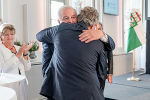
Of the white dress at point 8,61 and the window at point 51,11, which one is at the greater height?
the window at point 51,11

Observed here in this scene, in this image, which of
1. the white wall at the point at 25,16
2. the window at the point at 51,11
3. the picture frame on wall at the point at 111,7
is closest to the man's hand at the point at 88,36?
the white wall at the point at 25,16

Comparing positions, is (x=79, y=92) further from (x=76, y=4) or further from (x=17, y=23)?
(x=76, y=4)

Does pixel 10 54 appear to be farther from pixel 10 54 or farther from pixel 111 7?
pixel 111 7

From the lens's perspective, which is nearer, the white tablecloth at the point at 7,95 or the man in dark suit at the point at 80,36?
the white tablecloth at the point at 7,95

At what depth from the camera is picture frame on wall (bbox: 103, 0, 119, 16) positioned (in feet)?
18.6

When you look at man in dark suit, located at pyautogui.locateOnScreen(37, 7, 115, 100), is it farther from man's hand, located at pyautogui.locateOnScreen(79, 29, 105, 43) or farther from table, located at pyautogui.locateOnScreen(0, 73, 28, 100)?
table, located at pyautogui.locateOnScreen(0, 73, 28, 100)

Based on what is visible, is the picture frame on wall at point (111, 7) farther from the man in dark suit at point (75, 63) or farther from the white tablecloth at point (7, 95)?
the white tablecloth at point (7, 95)

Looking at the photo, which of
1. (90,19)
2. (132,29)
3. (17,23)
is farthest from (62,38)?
(132,29)

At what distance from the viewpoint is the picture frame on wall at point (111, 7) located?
567cm

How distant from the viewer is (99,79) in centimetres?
188

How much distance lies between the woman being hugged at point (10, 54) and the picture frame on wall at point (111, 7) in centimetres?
372

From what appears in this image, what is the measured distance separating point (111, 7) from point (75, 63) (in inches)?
178

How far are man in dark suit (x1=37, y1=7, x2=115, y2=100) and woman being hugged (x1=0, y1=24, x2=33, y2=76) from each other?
0.66 metres

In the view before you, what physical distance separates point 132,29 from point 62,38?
12.7 ft
